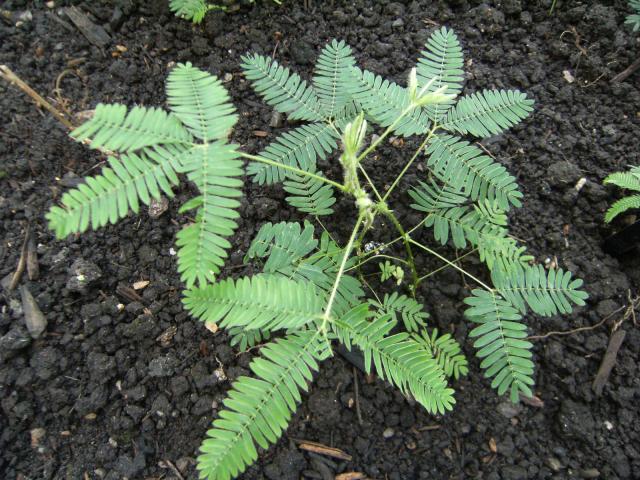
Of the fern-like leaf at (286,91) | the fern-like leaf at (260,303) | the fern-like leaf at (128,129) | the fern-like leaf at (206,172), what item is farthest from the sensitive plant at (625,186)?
the fern-like leaf at (128,129)

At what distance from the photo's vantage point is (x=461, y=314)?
2316 mm

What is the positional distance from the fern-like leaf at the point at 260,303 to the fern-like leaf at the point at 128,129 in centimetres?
50

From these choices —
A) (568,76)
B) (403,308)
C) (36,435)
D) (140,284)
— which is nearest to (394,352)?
(403,308)

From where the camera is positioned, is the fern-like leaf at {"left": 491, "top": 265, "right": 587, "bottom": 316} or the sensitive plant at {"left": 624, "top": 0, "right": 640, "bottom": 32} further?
Answer: the sensitive plant at {"left": 624, "top": 0, "right": 640, "bottom": 32}

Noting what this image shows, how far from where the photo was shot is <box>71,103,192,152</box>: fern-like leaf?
1431 mm

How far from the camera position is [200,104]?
155 centimetres

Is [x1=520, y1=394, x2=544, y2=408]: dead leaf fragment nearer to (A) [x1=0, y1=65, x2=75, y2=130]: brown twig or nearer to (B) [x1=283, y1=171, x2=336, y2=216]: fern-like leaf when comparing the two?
(B) [x1=283, y1=171, x2=336, y2=216]: fern-like leaf

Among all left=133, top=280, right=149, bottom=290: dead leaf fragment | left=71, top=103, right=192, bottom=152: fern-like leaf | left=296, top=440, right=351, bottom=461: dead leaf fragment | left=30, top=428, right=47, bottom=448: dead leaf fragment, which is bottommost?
left=30, top=428, right=47, bottom=448: dead leaf fragment

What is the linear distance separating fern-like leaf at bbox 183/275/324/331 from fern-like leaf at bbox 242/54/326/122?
911 mm

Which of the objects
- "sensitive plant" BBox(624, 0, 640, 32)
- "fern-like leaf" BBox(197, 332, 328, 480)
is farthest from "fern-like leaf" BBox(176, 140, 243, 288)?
"sensitive plant" BBox(624, 0, 640, 32)

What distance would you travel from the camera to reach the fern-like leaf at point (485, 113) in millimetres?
1998

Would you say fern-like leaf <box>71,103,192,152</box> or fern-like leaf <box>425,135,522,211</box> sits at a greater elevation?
fern-like leaf <box>71,103,192,152</box>

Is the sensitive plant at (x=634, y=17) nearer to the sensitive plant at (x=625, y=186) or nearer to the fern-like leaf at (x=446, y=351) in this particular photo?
the sensitive plant at (x=625, y=186)

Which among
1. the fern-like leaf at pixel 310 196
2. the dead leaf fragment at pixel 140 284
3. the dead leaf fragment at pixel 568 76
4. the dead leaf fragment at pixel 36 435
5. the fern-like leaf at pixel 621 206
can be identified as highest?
the dead leaf fragment at pixel 568 76
